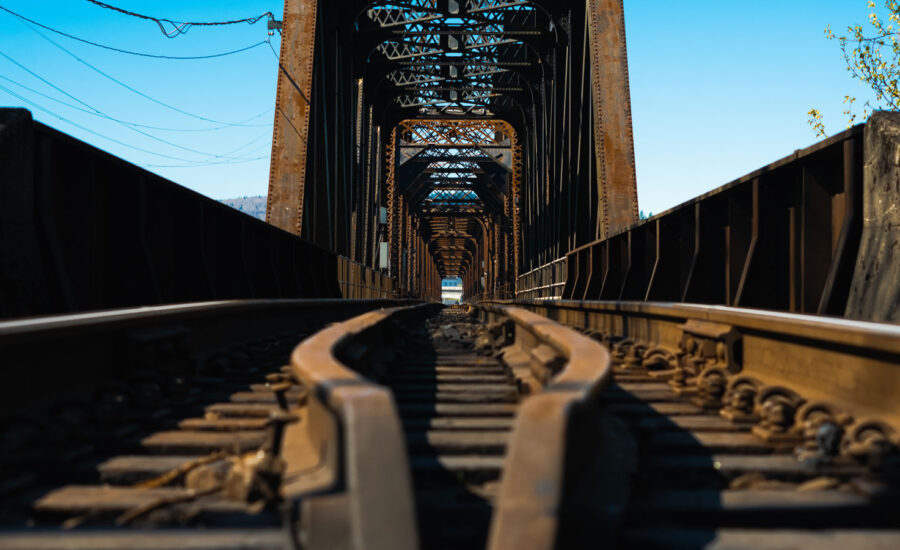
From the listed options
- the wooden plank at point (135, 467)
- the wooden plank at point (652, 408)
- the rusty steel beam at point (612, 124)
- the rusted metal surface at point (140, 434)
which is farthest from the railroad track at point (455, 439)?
the rusty steel beam at point (612, 124)

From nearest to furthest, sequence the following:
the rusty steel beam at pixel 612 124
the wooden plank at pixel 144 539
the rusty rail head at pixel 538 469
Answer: the rusty rail head at pixel 538 469 → the wooden plank at pixel 144 539 → the rusty steel beam at pixel 612 124

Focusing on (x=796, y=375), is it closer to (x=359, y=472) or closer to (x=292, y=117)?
(x=359, y=472)

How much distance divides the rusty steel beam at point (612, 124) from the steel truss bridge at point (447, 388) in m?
2.98

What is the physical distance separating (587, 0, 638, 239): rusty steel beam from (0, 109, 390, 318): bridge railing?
22.5 feet

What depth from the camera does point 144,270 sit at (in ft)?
21.0

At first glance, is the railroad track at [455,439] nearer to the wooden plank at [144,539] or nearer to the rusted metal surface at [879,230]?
the wooden plank at [144,539]

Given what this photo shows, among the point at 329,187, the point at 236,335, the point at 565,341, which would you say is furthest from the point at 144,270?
the point at 329,187

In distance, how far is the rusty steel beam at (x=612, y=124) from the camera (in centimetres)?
1348

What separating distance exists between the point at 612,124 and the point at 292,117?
643 centimetres

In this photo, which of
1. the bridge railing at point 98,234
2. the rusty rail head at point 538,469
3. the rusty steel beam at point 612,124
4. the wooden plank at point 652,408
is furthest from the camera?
the rusty steel beam at point 612,124

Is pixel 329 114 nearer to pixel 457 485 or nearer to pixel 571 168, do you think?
pixel 571 168

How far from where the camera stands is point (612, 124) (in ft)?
45.6

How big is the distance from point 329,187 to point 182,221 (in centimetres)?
1205

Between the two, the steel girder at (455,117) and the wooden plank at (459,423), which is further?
the steel girder at (455,117)
